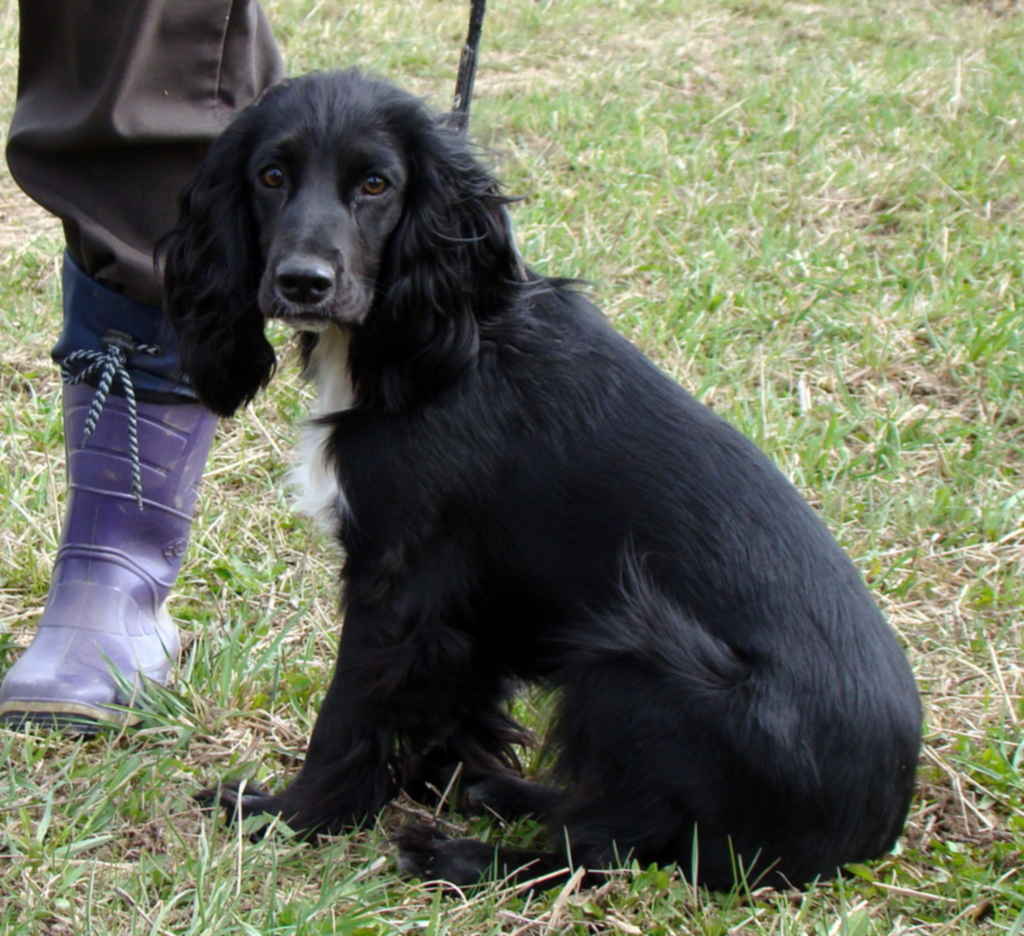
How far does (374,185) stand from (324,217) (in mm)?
127

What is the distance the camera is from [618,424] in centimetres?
240

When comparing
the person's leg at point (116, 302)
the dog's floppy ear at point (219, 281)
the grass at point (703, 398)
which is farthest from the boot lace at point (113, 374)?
the grass at point (703, 398)

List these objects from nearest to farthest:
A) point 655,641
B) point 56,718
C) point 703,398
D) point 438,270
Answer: point 655,641 < point 438,270 < point 56,718 < point 703,398

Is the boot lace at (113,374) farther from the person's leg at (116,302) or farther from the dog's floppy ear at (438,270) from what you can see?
the dog's floppy ear at (438,270)

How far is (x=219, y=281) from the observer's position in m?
2.54

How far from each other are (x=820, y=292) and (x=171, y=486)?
95.0 inches

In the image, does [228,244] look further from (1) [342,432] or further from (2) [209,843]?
(2) [209,843]

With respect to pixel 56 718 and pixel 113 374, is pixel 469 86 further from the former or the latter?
pixel 56 718

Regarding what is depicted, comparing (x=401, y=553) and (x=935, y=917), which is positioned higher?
(x=401, y=553)

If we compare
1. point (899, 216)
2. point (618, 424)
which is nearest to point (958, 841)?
point (618, 424)

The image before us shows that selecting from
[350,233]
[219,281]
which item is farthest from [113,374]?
[350,233]

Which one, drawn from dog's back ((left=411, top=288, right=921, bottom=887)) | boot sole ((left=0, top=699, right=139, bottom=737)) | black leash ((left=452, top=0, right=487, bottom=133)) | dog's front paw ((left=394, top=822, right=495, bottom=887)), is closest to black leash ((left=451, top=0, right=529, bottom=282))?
black leash ((left=452, top=0, right=487, bottom=133))

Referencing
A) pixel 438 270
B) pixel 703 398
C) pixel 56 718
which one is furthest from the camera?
pixel 703 398

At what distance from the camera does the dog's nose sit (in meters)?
2.27
